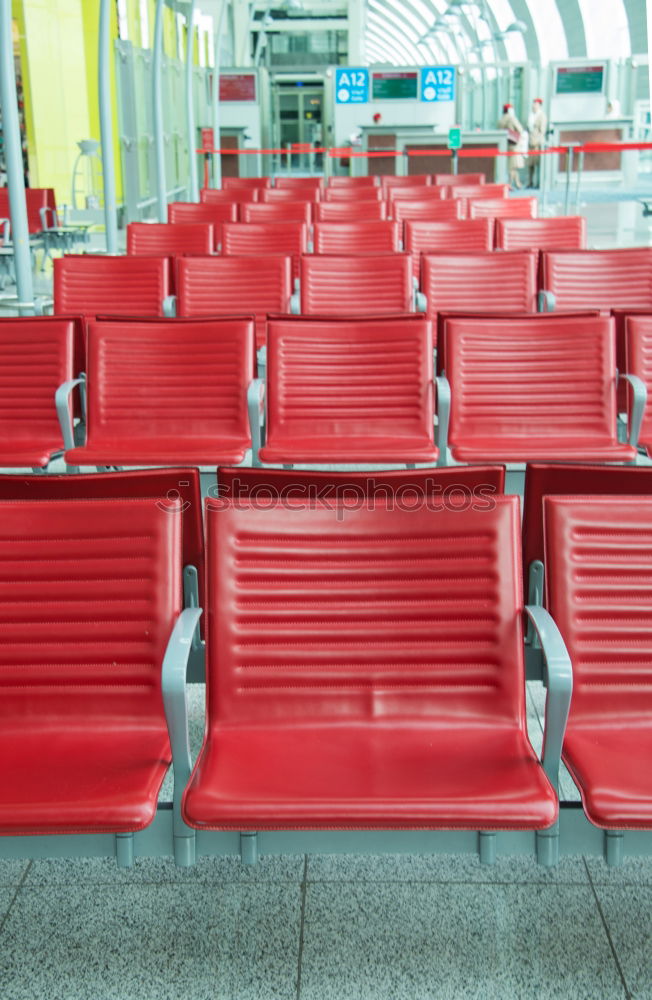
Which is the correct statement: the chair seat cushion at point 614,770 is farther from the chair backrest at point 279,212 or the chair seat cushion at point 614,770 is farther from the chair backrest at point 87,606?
the chair backrest at point 279,212

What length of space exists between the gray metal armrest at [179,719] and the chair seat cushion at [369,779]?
0.04m

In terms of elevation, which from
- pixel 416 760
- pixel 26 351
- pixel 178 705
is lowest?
pixel 416 760

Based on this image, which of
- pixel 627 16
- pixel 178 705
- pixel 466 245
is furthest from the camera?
pixel 627 16

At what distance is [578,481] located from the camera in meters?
1.92

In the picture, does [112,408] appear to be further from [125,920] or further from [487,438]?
[125,920]

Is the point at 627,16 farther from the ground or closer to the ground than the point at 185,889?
farther from the ground

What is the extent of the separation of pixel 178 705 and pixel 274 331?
2.16 metres

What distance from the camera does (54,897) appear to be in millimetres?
1861

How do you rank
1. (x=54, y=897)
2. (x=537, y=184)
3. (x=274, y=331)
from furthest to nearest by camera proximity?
1. (x=537, y=184)
2. (x=274, y=331)
3. (x=54, y=897)

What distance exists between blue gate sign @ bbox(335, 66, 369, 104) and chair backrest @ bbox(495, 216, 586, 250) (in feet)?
38.9

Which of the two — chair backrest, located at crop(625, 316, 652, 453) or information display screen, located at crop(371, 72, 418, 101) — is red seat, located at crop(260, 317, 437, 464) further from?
information display screen, located at crop(371, 72, 418, 101)

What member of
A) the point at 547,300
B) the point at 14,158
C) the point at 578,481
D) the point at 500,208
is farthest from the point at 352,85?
the point at 578,481

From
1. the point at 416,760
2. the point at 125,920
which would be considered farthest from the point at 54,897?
the point at 416,760

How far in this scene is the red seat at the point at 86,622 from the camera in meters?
1.84
